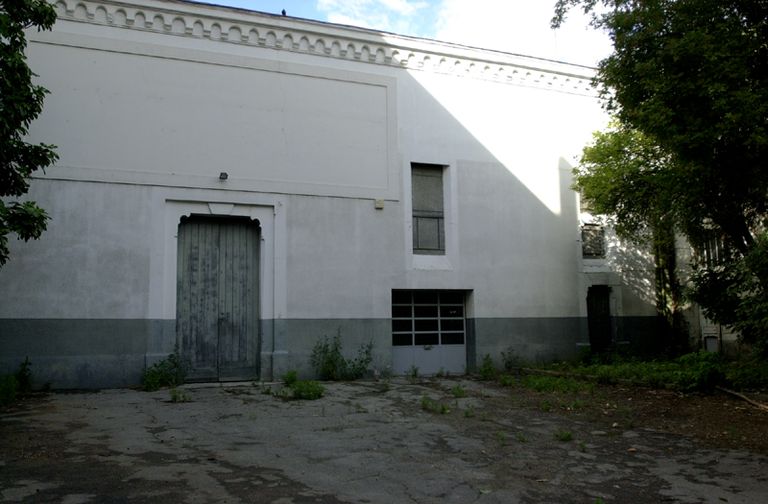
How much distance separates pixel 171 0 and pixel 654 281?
12.5 meters

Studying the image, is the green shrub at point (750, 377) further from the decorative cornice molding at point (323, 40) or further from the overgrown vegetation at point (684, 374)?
the decorative cornice molding at point (323, 40)

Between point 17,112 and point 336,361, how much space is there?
23.0 ft

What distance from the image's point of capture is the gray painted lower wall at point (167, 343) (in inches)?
426

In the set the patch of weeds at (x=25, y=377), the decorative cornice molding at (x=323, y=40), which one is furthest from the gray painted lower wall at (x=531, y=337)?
the patch of weeds at (x=25, y=377)

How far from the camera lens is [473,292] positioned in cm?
1395

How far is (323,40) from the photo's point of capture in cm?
1329

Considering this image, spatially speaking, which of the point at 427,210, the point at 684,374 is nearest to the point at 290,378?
the point at 427,210

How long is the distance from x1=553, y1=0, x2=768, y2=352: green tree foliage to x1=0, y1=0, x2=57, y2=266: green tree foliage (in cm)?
719

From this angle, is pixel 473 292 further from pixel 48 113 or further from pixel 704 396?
pixel 48 113

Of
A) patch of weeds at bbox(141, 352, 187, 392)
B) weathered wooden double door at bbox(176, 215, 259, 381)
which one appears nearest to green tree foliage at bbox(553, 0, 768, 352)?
weathered wooden double door at bbox(176, 215, 259, 381)

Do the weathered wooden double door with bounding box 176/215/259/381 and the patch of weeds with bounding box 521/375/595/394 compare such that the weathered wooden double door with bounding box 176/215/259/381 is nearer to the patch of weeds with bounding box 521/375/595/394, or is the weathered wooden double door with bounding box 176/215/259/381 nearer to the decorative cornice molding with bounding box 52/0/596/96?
the decorative cornice molding with bounding box 52/0/596/96

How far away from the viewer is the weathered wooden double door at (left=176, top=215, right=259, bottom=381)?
11930 millimetres

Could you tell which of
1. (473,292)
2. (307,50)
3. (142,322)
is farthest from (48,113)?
(473,292)

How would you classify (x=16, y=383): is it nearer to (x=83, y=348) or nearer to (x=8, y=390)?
(x=8, y=390)
